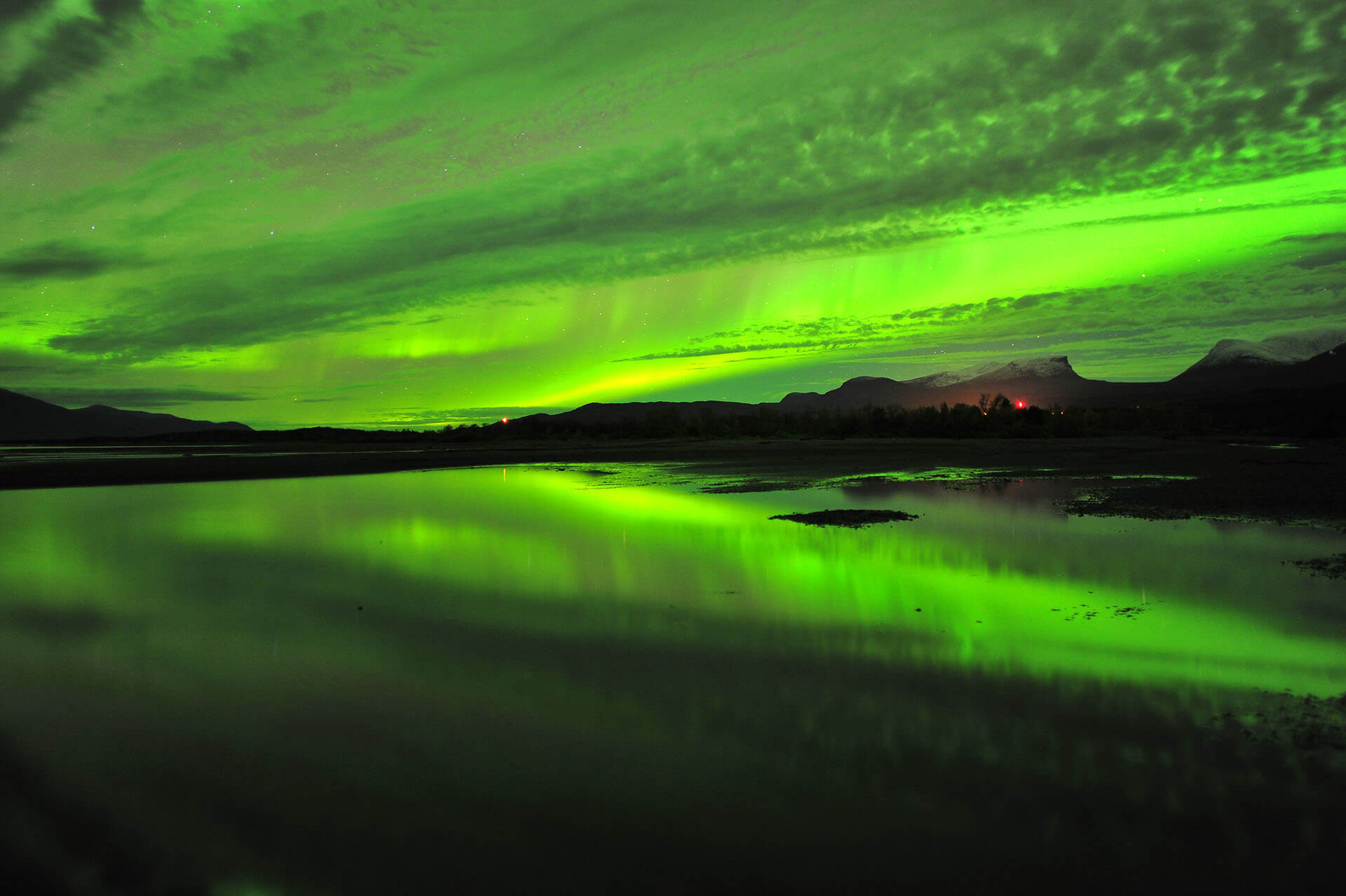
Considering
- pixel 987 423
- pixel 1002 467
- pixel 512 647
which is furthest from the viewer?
pixel 987 423

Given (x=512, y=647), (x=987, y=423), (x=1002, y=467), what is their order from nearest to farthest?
(x=512, y=647), (x=1002, y=467), (x=987, y=423)

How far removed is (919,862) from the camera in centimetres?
381

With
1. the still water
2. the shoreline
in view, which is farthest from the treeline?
the still water

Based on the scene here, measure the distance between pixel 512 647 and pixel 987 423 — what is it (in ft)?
296

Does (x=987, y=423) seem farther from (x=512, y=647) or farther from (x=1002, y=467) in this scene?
(x=512, y=647)

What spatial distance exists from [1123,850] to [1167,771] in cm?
118

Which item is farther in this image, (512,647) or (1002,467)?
(1002,467)

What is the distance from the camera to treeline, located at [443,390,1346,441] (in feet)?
267

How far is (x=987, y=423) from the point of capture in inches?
3462

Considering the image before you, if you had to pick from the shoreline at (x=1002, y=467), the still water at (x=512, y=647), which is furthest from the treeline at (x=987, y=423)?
the still water at (x=512, y=647)

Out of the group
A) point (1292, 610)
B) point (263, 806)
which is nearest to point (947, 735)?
point (263, 806)

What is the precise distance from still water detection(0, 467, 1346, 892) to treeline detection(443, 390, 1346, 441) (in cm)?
7218

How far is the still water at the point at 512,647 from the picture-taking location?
15.1 ft

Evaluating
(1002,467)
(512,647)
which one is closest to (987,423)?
(1002,467)
